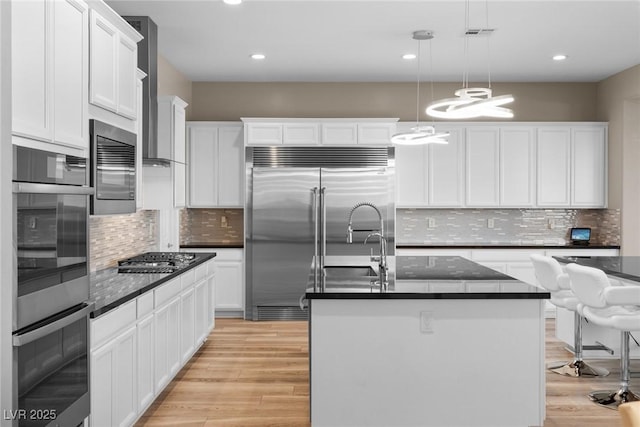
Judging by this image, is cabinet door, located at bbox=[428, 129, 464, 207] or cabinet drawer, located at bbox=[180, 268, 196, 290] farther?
cabinet door, located at bbox=[428, 129, 464, 207]

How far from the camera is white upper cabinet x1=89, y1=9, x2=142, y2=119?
2.89 m

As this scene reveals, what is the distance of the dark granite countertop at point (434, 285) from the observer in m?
2.92

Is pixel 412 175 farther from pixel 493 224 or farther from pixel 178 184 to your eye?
pixel 178 184

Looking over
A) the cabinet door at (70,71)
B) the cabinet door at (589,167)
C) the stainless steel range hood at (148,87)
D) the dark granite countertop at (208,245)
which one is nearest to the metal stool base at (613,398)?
the cabinet door at (589,167)

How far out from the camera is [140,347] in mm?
3162

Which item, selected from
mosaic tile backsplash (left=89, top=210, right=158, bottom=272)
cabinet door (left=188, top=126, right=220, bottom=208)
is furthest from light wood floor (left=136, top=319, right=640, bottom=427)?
cabinet door (left=188, top=126, right=220, bottom=208)

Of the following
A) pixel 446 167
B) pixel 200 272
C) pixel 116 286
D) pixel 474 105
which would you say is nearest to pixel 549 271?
pixel 474 105

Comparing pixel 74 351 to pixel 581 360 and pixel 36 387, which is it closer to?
pixel 36 387

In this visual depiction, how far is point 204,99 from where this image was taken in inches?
271

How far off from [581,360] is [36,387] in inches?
152

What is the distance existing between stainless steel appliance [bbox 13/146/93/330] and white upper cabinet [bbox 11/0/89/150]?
0.12 metres

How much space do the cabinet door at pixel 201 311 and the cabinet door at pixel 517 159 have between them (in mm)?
3756

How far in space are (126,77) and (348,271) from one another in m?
1.93

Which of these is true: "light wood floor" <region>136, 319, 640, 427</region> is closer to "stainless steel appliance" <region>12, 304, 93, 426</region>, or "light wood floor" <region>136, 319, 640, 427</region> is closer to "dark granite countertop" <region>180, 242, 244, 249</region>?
"stainless steel appliance" <region>12, 304, 93, 426</region>
